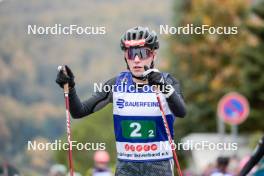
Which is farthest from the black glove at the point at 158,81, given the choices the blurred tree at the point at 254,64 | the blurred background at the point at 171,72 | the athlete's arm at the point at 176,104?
the blurred tree at the point at 254,64

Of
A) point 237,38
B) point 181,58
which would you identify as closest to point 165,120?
point 237,38

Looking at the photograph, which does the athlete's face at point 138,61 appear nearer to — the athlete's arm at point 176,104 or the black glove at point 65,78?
the athlete's arm at point 176,104

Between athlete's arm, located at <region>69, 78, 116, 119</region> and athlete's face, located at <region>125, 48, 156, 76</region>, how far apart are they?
0.95ft

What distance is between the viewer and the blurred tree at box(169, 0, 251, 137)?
45812 mm

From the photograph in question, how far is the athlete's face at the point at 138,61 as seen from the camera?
9438 mm

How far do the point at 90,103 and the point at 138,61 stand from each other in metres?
0.61

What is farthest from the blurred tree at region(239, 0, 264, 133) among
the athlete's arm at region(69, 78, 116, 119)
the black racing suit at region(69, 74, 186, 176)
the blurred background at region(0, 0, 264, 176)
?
the black racing suit at region(69, 74, 186, 176)

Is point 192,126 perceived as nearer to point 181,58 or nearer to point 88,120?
point 181,58

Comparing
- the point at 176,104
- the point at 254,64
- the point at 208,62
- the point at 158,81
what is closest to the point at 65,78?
the point at 158,81

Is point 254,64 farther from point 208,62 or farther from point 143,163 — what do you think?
point 143,163

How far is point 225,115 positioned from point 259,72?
17031 mm

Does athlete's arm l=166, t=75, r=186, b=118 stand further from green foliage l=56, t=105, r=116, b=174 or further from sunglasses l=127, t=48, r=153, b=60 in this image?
green foliage l=56, t=105, r=116, b=174

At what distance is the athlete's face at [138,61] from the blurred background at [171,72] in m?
13.6

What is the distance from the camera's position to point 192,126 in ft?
159
